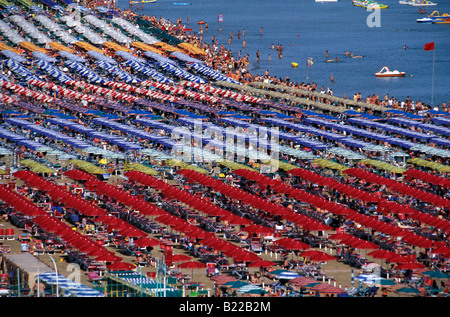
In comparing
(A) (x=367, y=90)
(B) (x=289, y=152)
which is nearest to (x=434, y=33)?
(A) (x=367, y=90)

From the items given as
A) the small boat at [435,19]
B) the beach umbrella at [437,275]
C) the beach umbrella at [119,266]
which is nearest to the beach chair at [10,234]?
the beach umbrella at [119,266]

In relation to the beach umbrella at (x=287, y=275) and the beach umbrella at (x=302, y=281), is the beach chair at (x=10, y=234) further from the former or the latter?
the beach umbrella at (x=302, y=281)

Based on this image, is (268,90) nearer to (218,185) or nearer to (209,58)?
(209,58)

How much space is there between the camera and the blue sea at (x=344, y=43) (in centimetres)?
10602

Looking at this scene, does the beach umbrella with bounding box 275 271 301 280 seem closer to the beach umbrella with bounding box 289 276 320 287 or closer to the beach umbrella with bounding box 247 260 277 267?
the beach umbrella with bounding box 289 276 320 287

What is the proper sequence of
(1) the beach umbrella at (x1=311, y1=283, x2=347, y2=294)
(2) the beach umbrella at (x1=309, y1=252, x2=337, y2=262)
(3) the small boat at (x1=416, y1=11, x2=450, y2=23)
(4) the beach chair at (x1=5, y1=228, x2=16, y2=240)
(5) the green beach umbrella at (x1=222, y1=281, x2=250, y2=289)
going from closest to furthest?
(1) the beach umbrella at (x1=311, y1=283, x2=347, y2=294)
(5) the green beach umbrella at (x1=222, y1=281, x2=250, y2=289)
(2) the beach umbrella at (x1=309, y1=252, x2=337, y2=262)
(4) the beach chair at (x1=5, y1=228, x2=16, y2=240)
(3) the small boat at (x1=416, y1=11, x2=450, y2=23)

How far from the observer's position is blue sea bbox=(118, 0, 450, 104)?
106019mm

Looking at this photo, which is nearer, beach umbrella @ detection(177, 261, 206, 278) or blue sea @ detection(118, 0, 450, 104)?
beach umbrella @ detection(177, 261, 206, 278)

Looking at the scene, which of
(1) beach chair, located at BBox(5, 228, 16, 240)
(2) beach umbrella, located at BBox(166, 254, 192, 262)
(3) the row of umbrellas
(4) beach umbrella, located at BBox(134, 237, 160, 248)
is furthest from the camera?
(1) beach chair, located at BBox(5, 228, 16, 240)

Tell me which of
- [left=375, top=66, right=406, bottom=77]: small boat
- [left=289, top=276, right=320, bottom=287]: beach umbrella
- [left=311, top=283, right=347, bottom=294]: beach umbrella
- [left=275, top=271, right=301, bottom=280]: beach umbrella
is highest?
[left=311, top=283, right=347, bottom=294]: beach umbrella

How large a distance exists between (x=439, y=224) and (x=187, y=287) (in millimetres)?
12916

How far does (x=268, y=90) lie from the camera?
86688 mm

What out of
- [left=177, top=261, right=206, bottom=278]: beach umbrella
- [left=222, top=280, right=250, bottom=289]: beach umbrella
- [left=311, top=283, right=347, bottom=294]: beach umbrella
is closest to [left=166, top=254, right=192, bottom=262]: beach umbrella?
[left=177, top=261, right=206, bottom=278]: beach umbrella
